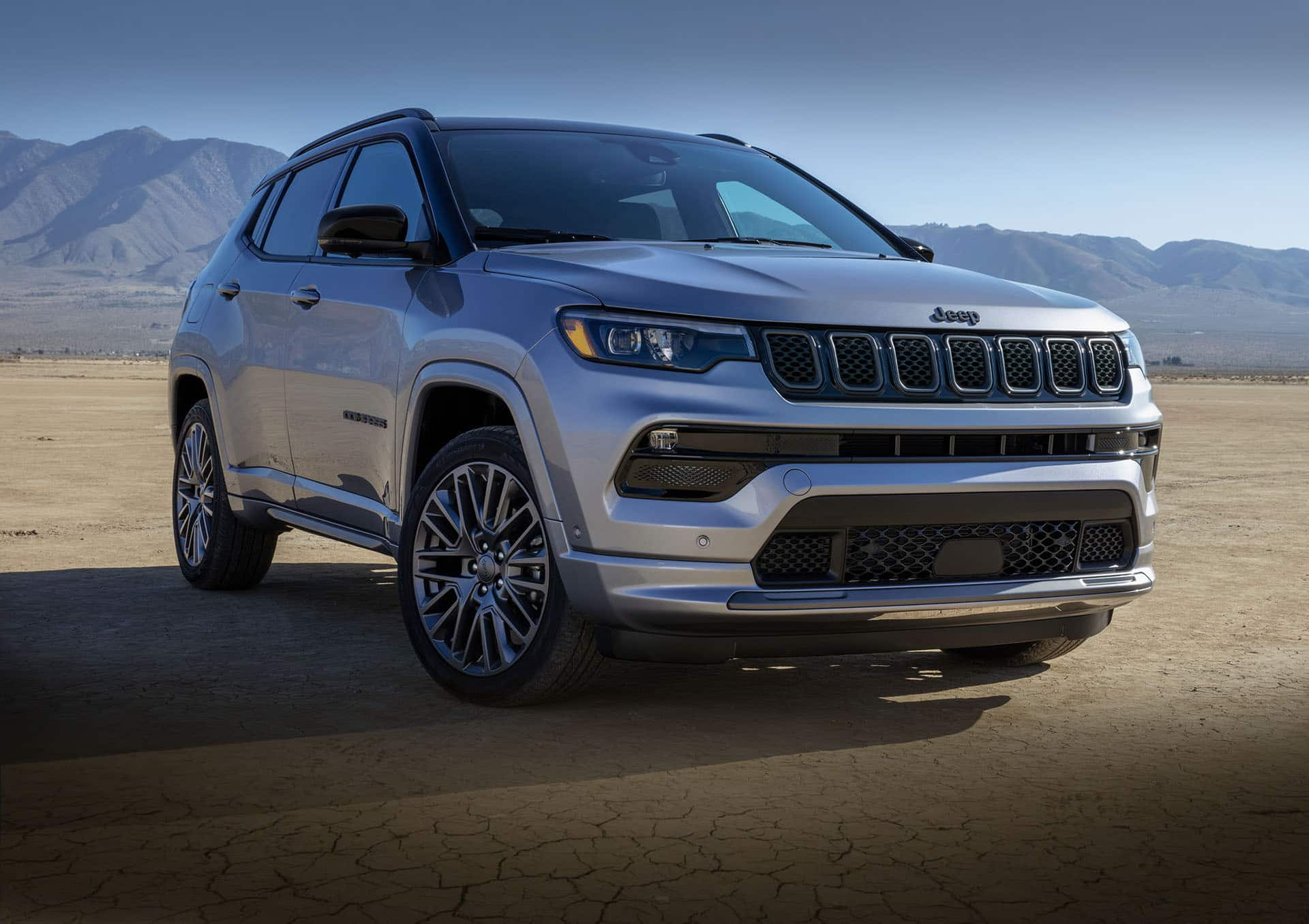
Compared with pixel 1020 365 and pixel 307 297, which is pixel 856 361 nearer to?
pixel 1020 365

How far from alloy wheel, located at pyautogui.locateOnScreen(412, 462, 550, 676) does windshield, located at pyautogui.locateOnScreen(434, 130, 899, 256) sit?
93 cm

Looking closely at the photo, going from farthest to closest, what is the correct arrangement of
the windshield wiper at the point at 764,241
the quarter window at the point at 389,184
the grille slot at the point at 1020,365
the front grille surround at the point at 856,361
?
the windshield wiper at the point at 764,241 → the quarter window at the point at 389,184 → the grille slot at the point at 1020,365 → the front grille surround at the point at 856,361

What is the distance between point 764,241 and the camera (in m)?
5.77

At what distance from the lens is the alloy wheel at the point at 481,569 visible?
4.73m

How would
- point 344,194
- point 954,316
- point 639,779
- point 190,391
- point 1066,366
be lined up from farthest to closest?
1. point 190,391
2. point 344,194
3. point 1066,366
4. point 954,316
5. point 639,779

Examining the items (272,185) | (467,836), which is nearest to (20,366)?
(272,185)

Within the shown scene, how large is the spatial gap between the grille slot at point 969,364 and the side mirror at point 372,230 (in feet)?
6.08

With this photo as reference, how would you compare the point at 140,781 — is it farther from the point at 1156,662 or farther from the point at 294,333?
the point at 1156,662

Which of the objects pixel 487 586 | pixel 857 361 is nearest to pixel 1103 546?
pixel 857 361

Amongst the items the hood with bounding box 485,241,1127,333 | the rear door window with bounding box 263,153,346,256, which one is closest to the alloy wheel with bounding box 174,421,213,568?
the rear door window with bounding box 263,153,346,256

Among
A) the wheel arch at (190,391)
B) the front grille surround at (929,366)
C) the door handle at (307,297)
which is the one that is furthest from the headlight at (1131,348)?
the wheel arch at (190,391)

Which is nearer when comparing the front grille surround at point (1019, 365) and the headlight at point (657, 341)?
the headlight at point (657, 341)

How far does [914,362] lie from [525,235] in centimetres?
159

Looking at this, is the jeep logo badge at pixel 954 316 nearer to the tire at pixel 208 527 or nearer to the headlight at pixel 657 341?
the headlight at pixel 657 341
